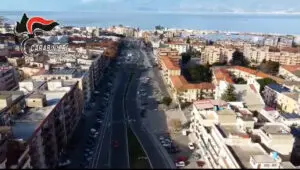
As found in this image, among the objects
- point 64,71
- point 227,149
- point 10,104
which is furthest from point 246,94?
point 10,104

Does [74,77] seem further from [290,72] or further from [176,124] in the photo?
[290,72]

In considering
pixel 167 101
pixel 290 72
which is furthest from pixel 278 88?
pixel 290 72

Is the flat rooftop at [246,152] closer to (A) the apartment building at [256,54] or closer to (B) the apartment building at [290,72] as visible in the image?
(B) the apartment building at [290,72]

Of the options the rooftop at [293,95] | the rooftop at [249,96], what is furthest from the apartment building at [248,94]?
the rooftop at [293,95]

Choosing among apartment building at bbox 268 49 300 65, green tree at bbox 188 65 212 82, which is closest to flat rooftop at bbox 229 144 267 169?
green tree at bbox 188 65 212 82

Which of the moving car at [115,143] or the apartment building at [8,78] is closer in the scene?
the moving car at [115,143]
